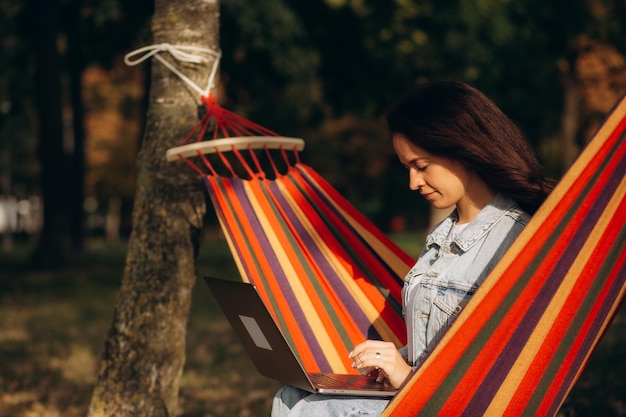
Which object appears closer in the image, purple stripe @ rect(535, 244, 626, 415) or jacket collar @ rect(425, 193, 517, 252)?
purple stripe @ rect(535, 244, 626, 415)

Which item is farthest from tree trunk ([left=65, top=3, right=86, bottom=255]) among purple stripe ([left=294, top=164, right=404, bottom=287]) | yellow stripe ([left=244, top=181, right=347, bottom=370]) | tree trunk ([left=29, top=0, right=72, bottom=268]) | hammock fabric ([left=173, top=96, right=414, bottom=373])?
yellow stripe ([left=244, top=181, right=347, bottom=370])

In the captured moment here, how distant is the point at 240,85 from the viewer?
41.0 ft

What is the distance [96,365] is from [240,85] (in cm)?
705

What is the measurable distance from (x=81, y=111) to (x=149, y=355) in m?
13.4

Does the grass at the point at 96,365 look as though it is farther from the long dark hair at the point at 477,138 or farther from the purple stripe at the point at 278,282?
the long dark hair at the point at 477,138

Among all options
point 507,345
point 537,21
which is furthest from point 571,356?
point 537,21

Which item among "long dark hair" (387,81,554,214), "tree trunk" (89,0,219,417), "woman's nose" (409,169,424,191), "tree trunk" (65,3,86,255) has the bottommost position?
"tree trunk" (65,3,86,255)

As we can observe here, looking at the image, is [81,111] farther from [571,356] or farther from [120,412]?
[571,356]

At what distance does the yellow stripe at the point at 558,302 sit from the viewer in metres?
2.02

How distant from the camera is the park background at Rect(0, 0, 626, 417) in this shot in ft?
18.2

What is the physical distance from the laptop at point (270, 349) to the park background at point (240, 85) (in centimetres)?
117

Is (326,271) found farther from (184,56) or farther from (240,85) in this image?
(240,85)

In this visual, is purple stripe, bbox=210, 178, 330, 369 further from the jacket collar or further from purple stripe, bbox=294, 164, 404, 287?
the jacket collar

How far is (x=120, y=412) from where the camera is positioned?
3.44m
